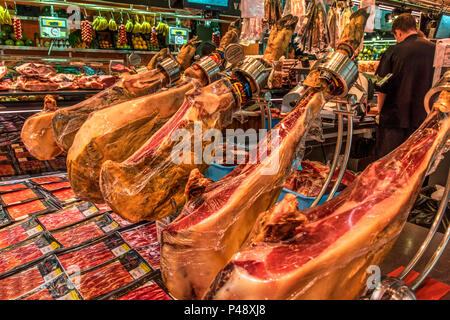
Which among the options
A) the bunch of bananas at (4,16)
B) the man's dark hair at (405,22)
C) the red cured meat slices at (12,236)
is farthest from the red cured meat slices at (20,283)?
the bunch of bananas at (4,16)

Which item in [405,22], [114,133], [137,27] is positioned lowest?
[114,133]

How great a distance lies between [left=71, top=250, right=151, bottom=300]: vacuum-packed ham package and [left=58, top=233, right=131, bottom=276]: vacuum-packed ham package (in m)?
0.05

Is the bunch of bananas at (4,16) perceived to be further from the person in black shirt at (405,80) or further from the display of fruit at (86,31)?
the person in black shirt at (405,80)

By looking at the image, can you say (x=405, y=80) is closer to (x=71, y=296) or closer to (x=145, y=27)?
(x=71, y=296)

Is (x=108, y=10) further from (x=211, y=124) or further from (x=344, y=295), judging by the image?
(x=344, y=295)

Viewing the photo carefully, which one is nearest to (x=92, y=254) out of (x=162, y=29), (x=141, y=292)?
(x=141, y=292)

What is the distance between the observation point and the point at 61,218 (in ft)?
6.28

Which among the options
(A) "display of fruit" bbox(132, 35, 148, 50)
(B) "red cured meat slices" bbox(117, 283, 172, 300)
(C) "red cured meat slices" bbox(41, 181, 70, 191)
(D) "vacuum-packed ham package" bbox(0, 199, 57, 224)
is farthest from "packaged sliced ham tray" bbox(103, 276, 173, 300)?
(A) "display of fruit" bbox(132, 35, 148, 50)

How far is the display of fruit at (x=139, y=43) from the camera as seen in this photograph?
7.05 m

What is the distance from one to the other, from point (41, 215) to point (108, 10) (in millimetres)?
5983

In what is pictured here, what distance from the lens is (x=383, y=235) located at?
2.50 ft

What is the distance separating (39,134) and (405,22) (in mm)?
3727

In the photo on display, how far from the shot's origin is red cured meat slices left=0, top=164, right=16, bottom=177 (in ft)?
9.25
